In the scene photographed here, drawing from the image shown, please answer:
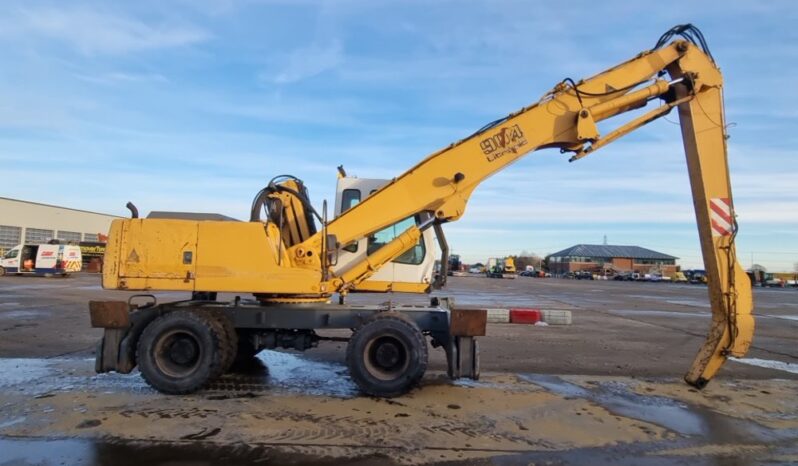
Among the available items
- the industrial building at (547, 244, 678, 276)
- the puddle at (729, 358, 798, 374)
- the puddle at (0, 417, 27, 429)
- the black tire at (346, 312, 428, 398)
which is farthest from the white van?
the industrial building at (547, 244, 678, 276)

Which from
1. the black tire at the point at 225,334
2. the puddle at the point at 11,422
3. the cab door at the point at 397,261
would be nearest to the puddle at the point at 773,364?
the cab door at the point at 397,261

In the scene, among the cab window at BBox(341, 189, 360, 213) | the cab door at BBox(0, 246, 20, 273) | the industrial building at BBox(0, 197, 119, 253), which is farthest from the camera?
the industrial building at BBox(0, 197, 119, 253)

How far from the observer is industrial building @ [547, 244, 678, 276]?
11081 centimetres

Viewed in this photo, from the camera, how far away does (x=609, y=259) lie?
382 ft

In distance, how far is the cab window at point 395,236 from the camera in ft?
26.1

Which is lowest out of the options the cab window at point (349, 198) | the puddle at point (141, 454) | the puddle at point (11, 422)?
the puddle at point (141, 454)

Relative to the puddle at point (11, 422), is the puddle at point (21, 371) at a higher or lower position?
higher

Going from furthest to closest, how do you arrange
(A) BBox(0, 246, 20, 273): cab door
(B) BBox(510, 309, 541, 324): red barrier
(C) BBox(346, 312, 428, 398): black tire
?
(A) BBox(0, 246, 20, 273): cab door → (B) BBox(510, 309, 541, 324): red barrier → (C) BBox(346, 312, 428, 398): black tire

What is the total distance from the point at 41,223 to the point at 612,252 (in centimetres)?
10680

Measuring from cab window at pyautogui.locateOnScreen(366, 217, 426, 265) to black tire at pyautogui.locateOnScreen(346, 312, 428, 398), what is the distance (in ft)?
4.15

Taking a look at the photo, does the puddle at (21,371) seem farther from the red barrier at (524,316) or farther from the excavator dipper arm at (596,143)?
the red barrier at (524,316)

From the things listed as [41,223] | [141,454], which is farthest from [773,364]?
[41,223]

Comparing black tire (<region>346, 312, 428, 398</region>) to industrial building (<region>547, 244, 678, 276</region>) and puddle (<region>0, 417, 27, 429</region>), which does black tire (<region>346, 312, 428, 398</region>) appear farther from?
industrial building (<region>547, 244, 678, 276</region>)

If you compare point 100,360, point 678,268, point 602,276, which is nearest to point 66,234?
point 100,360
